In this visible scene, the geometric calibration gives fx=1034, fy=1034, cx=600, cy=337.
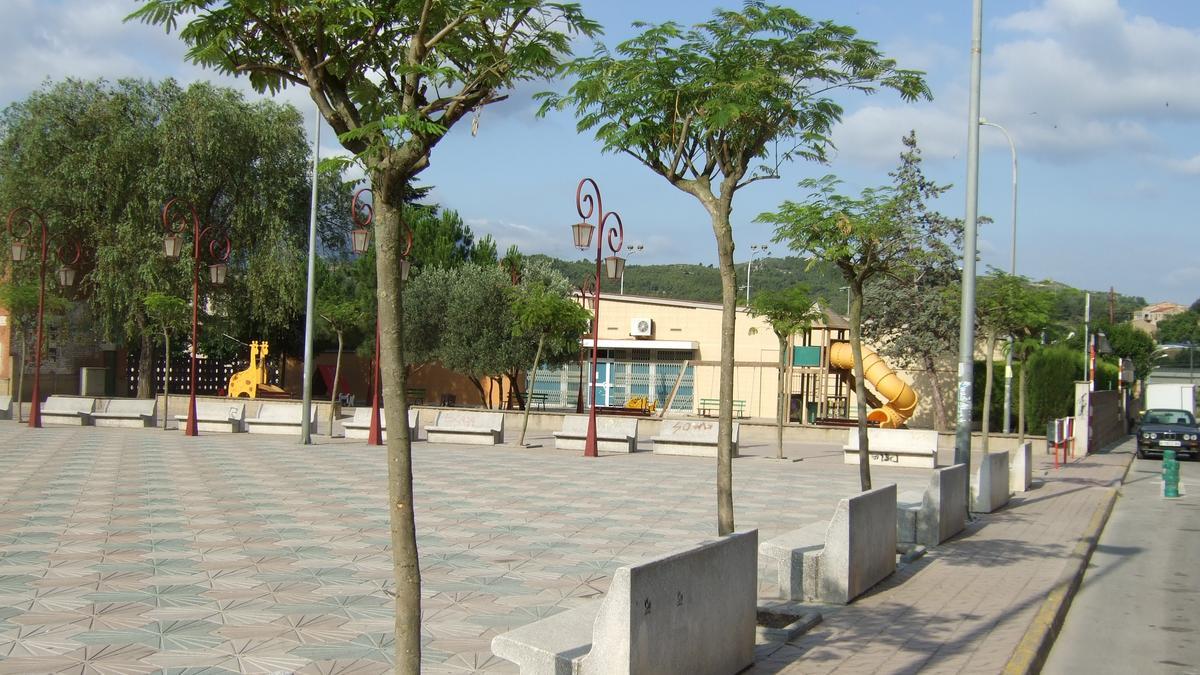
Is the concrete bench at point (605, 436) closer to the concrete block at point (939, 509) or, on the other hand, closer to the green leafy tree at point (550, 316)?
the green leafy tree at point (550, 316)

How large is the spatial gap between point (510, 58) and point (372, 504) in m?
9.31

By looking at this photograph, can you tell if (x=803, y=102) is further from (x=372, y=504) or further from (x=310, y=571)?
(x=372, y=504)

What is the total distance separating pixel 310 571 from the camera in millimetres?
8445

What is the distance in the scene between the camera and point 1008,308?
20.0 m

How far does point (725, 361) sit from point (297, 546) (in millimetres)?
4481

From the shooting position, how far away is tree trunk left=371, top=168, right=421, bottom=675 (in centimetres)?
377

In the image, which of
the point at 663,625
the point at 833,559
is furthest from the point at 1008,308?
the point at 663,625

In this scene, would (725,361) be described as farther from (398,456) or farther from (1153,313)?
(1153,313)

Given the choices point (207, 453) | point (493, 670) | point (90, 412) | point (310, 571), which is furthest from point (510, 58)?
point (90, 412)

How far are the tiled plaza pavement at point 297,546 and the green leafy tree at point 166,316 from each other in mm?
9091

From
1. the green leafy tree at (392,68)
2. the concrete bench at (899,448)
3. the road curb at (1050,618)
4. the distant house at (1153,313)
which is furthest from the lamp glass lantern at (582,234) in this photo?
the distant house at (1153,313)

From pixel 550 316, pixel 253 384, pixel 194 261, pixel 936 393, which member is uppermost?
pixel 194 261

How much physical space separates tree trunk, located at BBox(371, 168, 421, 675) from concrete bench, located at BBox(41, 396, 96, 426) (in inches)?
1080

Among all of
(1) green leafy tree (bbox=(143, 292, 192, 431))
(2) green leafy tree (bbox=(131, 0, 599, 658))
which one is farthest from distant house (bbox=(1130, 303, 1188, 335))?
(2) green leafy tree (bbox=(131, 0, 599, 658))
